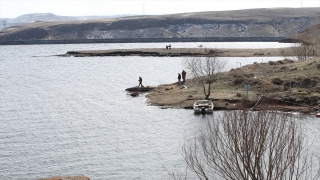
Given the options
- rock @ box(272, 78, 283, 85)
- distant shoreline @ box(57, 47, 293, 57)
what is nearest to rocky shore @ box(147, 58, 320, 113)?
rock @ box(272, 78, 283, 85)

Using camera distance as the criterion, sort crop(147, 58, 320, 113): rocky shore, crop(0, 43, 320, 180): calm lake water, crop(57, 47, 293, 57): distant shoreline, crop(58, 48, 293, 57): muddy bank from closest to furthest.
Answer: crop(0, 43, 320, 180): calm lake water → crop(147, 58, 320, 113): rocky shore → crop(57, 47, 293, 57): distant shoreline → crop(58, 48, 293, 57): muddy bank

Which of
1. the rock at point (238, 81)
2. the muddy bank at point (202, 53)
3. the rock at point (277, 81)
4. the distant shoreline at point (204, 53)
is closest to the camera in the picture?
the rock at point (277, 81)

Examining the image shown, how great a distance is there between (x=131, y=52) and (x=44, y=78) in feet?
258

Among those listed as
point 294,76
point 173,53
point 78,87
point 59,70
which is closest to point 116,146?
point 294,76

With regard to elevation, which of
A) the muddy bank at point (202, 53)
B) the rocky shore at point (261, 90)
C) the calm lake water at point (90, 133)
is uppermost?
the rocky shore at point (261, 90)

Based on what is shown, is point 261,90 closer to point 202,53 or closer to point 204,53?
point 204,53

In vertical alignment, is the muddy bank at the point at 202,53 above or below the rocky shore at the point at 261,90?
below

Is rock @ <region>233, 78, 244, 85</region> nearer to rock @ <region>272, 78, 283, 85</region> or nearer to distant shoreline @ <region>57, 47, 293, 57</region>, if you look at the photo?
rock @ <region>272, 78, 283, 85</region>

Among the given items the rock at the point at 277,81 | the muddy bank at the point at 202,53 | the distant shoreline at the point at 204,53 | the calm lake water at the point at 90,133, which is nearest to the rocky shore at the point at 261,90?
the rock at the point at 277,81

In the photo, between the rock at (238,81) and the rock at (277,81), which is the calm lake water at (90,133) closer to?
the rock at (238,81)

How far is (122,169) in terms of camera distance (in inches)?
1761

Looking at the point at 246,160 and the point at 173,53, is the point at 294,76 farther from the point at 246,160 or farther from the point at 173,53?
the point at 173,53

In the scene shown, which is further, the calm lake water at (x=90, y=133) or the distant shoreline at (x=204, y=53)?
the distant shoreline at (x=204, y=53)

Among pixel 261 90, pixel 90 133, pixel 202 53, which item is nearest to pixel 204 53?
pixel 202 53
